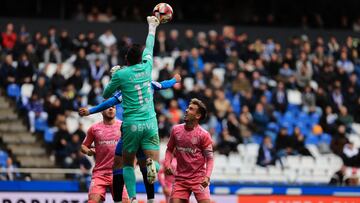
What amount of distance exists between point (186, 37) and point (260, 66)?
8.60 feet

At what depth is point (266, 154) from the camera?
26969mm

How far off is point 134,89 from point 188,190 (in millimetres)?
2553

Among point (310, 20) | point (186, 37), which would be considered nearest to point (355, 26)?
point (310, 20)

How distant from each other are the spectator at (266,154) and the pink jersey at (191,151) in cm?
1060

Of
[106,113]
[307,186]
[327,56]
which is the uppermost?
[327,56]

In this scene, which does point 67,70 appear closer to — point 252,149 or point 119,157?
point 252,149

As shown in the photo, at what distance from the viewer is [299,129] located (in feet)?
94.9

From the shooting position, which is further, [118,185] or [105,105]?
[118,185]

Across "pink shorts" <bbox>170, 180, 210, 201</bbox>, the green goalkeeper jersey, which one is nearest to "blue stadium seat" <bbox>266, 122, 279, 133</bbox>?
"pink shorts" <bbox>170, 180, 210, 201</bbox>

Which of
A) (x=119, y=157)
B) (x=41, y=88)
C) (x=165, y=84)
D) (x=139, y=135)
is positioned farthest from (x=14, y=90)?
(x=139, y=135)

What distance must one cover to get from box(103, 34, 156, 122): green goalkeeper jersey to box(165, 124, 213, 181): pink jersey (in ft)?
5.58

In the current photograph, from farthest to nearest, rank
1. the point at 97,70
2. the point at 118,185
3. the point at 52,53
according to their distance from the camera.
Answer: the point at 52,53, the point at 97,70, the point at 118,185

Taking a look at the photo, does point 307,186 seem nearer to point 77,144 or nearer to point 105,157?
point 77,144

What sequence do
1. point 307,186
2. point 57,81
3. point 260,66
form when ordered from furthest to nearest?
point 260,66 < point 57,81 < point 307,186
